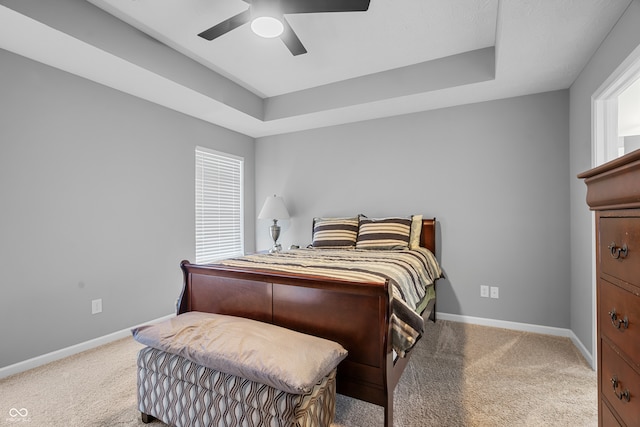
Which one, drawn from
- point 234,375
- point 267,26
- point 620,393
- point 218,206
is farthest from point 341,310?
point 218,206

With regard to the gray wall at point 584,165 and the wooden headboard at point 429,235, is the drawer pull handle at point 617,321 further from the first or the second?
the wooden headboard at point 429,235

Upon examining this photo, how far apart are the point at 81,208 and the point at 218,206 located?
1588 mm

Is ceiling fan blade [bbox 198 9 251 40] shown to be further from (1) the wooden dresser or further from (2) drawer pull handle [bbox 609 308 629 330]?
(2) drawer pull handle [bbox 609 308 629 330]

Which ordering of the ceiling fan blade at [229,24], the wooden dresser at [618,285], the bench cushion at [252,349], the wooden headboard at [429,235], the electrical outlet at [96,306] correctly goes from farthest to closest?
the wooden headboard at [429,235], the electrical outlet at [96,306], the ceiling fan blade at [229,24], the bench cushion at [252,349], the wooden dresser at [618,285]

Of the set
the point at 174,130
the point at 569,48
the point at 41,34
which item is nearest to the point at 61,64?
the point at 41,34

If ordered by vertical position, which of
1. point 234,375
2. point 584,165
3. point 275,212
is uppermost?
point 584,165

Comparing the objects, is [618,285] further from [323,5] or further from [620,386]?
[323,5]

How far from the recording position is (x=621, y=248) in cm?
89

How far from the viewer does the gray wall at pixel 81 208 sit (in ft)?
7.39

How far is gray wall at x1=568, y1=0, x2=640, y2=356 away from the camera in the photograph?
6.49ft

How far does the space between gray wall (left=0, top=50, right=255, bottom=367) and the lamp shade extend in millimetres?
923

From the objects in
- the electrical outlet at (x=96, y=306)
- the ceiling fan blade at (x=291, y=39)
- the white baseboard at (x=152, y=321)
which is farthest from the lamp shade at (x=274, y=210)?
the ceiling fan blade at (x=291, y=39)

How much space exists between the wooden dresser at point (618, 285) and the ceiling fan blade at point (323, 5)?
140 cm

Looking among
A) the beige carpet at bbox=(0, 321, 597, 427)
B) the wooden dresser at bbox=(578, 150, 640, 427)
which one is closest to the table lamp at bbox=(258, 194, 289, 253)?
the beige carpet at bbox=(0, 321, 597, 427)
